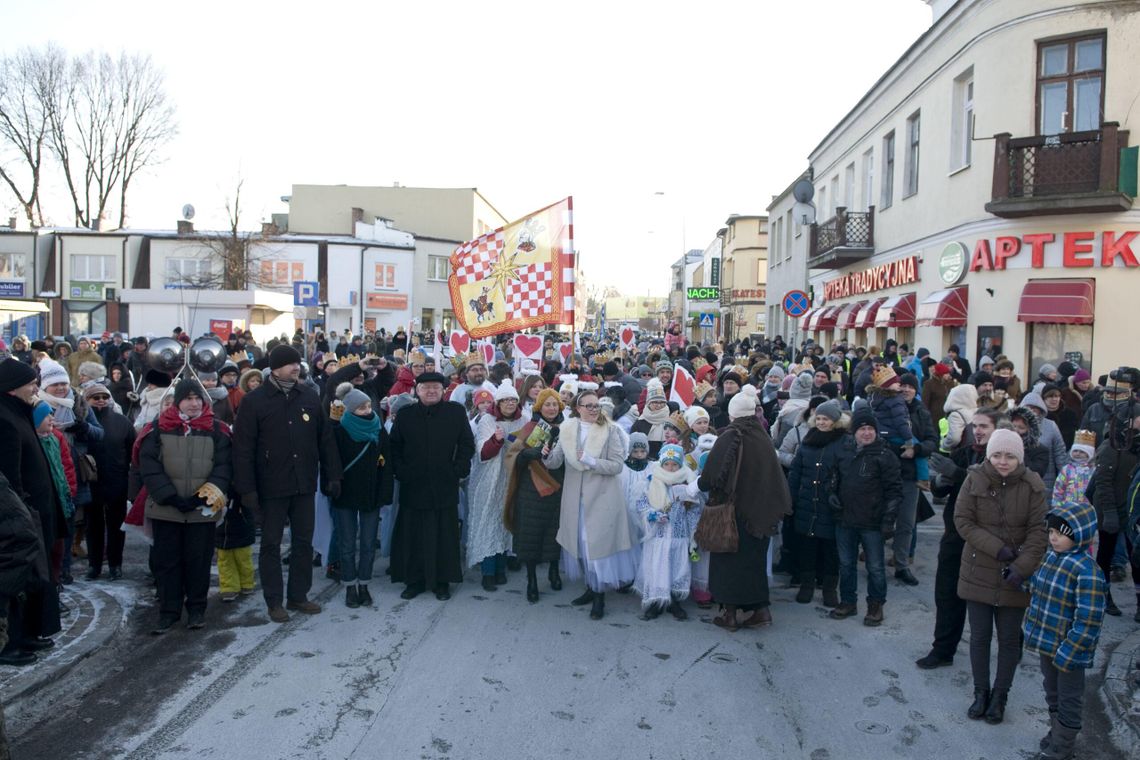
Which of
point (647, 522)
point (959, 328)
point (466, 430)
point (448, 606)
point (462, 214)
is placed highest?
point (462, 214)

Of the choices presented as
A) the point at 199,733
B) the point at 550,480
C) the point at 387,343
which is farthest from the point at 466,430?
the point at 387,343

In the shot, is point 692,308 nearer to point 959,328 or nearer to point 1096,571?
point 959,328

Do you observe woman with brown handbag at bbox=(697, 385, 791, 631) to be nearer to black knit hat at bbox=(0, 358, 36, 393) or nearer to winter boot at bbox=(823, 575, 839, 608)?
winter boot at bbox=(823, 575, 839, 608)

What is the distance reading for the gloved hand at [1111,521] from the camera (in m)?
7.29

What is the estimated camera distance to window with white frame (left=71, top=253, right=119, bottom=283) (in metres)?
46.2

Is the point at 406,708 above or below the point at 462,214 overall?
below

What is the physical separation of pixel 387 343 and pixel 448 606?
898 inches

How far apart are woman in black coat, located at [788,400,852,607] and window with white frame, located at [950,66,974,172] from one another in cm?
1498

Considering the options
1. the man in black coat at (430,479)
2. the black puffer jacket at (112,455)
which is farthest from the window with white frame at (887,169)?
the black puffer jacket at (112,455)

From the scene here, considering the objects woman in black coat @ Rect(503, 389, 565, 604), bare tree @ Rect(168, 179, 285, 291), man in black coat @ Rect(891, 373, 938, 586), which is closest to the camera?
woman in black coat @ Rect(503, 389, 565, 604)

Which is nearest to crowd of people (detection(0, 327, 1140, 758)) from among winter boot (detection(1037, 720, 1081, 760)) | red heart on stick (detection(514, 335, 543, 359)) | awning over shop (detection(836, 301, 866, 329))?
winter boot (detection(1037, 720, 1081, 760))

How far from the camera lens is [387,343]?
95.9 feet

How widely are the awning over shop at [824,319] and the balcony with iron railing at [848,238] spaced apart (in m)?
→ 1.56

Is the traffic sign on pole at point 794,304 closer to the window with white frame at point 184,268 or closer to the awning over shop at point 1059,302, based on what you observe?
the awning over shop at point 1059,302
